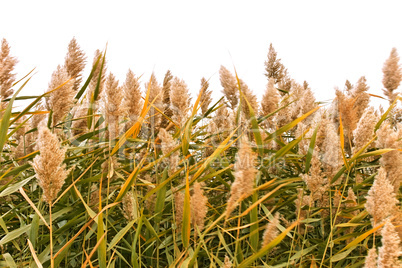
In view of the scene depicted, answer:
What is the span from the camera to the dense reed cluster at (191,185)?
124cm

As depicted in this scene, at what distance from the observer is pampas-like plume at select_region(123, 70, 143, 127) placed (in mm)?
1769

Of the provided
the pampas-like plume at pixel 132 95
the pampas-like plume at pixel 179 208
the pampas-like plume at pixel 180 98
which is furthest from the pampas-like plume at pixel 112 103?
the pampas-like plume at pixel 179 208

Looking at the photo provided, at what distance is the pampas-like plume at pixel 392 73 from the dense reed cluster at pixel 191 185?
54 cm

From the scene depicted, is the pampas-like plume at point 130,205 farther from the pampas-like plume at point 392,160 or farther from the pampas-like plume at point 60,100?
the pampas-like plume at point 392,160

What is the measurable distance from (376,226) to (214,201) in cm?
77

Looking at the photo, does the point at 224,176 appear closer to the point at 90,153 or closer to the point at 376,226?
the point at 90,153

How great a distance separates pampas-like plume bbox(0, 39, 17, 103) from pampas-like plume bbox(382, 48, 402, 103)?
2443 millimetres

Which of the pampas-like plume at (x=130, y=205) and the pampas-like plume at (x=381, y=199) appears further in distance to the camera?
the pampas-like plume at (x=130, y=205)

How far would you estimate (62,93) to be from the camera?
1.70 metres

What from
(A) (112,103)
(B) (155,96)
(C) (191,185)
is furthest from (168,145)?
(B) (155,96)

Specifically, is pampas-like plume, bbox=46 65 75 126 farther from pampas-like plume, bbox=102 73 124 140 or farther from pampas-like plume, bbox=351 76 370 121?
pampas-like plume, bbox=351 76 370 121

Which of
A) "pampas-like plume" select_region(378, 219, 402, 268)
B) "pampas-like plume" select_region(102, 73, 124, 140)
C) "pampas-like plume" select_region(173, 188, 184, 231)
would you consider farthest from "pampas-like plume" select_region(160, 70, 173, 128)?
"pampas-like plume" select_region(378, 219, 402, 268)

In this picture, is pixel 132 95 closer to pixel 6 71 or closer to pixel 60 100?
pixel 60 100

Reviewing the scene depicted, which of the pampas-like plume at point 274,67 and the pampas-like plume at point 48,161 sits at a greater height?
the pampas-like plume at point 274,67
